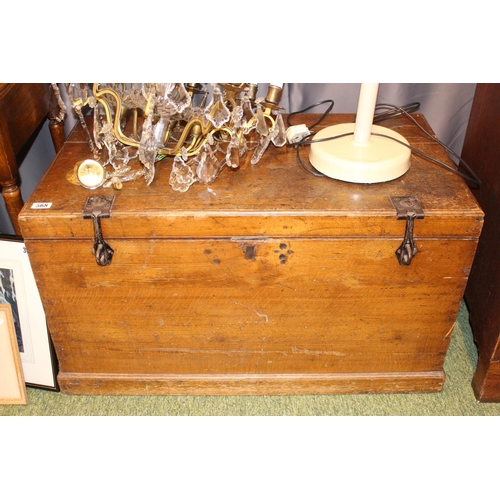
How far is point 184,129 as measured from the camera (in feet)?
3.82

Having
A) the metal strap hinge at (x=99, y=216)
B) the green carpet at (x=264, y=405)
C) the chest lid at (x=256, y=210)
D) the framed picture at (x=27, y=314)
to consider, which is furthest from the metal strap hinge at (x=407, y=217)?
the framed picture at (x=27, y=314)

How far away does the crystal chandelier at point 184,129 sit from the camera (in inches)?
42.7

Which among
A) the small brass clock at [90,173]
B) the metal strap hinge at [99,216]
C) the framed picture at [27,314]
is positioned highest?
the small brass clock at [90,173]

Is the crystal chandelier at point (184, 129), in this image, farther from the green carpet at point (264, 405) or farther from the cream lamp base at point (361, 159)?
the green carpet at point (264, 405)

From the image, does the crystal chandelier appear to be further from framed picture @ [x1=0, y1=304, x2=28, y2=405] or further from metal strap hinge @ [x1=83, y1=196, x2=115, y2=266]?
framed picture @ [x1=0, y1=304, x2=28, y2=405]

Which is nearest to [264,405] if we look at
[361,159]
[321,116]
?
[361,159]

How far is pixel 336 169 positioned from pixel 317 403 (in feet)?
1.84

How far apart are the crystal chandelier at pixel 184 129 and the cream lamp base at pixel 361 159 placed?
0.35 feet

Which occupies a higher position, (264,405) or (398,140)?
(398,140)

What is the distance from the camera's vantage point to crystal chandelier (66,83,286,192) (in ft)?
3.56

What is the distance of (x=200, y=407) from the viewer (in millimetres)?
1317

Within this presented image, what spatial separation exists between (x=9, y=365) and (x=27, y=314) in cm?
12

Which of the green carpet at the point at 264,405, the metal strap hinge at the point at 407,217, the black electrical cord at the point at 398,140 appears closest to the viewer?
the metal strap hinge at the point at 407,217

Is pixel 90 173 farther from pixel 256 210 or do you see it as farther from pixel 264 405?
pixel 264 405
